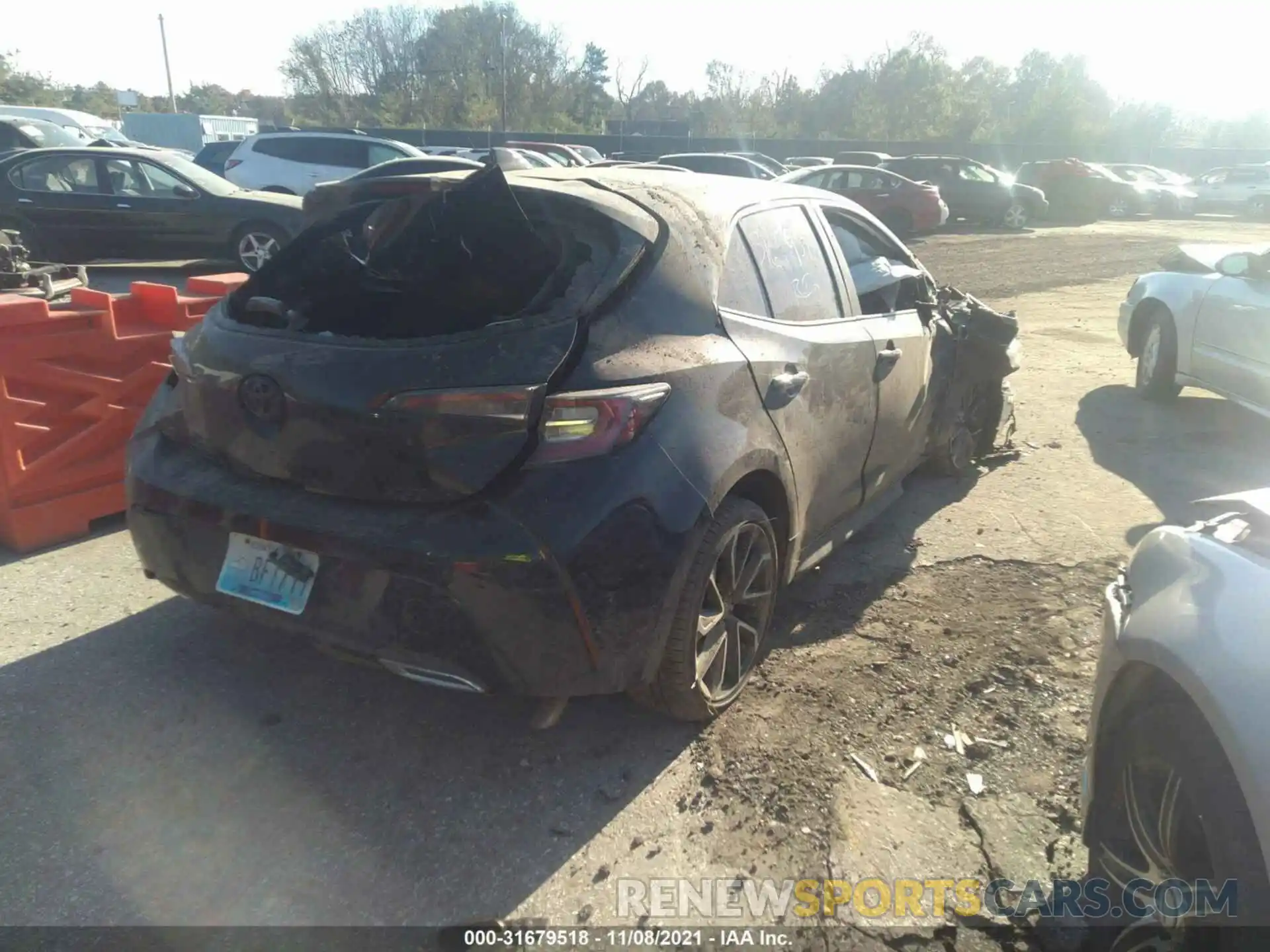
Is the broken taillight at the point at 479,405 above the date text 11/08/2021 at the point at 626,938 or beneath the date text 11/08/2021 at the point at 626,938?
above

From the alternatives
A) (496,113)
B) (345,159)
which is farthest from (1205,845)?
(496,113)

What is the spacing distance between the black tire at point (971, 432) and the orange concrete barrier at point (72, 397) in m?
4.05

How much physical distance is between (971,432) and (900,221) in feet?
54.3

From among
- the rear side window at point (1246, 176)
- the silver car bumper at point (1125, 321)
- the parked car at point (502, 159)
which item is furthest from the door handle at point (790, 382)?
the rear side window at point (1246, 176)

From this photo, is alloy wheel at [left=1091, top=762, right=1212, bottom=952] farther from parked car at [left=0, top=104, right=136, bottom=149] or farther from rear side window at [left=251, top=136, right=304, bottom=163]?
parked car at [left=0, top=104, right=136, bottom=149]

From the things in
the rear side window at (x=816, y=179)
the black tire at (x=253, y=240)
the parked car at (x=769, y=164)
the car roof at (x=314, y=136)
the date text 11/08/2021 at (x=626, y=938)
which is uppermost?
the car roof at (x=314, y=136)

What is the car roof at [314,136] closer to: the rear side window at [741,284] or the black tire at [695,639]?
the rear side window at [741,284]

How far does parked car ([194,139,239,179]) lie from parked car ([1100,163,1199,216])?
2822 centimetres

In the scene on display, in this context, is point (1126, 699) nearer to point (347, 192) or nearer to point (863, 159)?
point (347, 192)

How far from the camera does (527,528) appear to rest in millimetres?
2461

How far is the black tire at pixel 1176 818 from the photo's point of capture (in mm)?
1629

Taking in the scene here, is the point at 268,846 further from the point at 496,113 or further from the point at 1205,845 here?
the point at 496,113

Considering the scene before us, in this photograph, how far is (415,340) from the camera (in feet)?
8.72

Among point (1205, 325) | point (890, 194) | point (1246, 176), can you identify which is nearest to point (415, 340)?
point (1205, 325)
